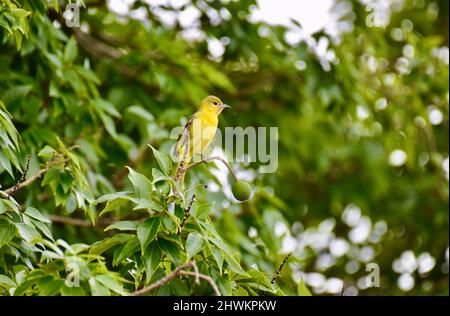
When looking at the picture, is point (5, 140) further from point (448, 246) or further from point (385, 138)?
point (448, 246)

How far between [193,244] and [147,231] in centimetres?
17

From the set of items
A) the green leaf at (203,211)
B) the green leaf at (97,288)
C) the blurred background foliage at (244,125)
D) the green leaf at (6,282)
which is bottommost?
the blurred background foliage at (244,125)

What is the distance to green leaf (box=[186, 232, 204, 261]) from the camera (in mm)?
2504

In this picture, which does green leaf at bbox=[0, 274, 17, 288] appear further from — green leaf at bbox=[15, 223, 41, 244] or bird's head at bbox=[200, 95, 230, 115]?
bird's head at bbox=[200, 95, 230, 115]

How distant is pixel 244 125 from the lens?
19.6ft

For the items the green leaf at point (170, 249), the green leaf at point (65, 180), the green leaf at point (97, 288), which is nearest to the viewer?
the green leaf at point (97, 288)

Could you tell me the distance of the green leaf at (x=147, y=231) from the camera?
Answer: 2523mm

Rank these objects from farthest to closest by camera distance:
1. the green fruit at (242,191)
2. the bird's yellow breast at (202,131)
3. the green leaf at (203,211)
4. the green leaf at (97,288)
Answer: the bird's yellow breast at (202,131) < the green fruit at (242,191) < the green leaf at (203,211) < the green leaf at (97,288)

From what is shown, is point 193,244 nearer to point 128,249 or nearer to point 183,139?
point 128,249

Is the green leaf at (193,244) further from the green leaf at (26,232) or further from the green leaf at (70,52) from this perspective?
the green leaf at (70,52)

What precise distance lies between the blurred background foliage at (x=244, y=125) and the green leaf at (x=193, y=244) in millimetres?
179

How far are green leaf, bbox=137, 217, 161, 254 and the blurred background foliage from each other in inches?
3.9

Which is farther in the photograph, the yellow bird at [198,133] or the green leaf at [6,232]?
the yellow bird at [198,133]

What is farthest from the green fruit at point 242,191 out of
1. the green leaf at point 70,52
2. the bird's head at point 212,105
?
the green leaf at point 70,52
